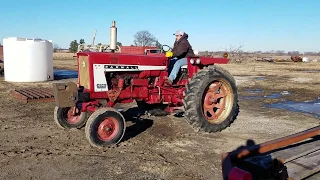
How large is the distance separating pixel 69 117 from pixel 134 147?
1.85 m

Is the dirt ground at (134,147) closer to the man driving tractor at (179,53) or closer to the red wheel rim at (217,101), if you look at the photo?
the red wheel rim at (217,101)

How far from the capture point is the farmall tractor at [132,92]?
5492 mm

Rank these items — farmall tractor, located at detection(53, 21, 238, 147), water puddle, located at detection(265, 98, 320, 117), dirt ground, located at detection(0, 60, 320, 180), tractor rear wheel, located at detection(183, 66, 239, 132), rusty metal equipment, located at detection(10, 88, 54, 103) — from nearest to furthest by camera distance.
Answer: dirt ground, located at detection(0, 60, 320, 180), farmall tractor, located at detection(53, 21, 238, 147), tractor rear wheel, located at detection(183, 66, 239, 132), water puddle, located at detection(265, 98, 320, 117), rusty metal equipment, located at detection(10, 88, 54, 103)

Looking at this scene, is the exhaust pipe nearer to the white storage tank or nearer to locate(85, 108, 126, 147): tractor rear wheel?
locate(85, 108, 126, 147): tractor rear wheel

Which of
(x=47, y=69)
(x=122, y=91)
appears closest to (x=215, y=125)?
(x=122, y=91)

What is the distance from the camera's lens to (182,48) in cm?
659

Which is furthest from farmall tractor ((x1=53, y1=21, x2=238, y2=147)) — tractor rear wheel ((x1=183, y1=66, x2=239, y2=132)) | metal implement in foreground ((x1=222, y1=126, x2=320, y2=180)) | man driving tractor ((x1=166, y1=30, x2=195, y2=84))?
metal implement in foreground ((x1=222, y1=126, x2=320, y2=180))

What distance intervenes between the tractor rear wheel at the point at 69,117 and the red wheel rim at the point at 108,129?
53.1 inches

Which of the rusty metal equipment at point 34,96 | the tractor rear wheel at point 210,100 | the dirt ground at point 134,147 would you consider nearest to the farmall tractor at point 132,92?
the tractor rear wheel at point 210,100

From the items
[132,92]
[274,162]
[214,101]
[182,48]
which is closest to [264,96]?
[214,101]

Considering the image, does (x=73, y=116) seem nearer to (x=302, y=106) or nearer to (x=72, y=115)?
(x=72, y=115)

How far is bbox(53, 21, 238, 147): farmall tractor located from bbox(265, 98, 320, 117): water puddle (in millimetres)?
3038

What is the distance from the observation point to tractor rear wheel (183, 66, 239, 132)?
6.14 meters

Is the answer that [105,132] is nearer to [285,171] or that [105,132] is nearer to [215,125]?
[215,125]
